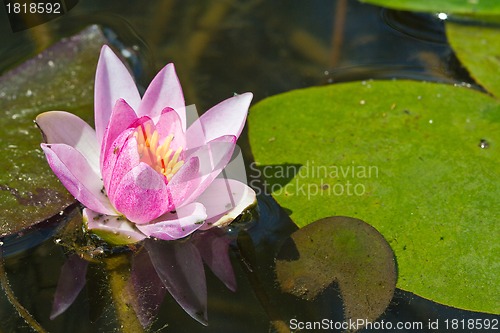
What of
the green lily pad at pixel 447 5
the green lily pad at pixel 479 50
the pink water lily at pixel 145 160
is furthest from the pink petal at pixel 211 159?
the green lily pad at pixel 447 5

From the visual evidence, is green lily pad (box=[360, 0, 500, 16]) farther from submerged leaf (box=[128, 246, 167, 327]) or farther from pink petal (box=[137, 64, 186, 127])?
submerged leaf (box=[128, 246, 167, 327])

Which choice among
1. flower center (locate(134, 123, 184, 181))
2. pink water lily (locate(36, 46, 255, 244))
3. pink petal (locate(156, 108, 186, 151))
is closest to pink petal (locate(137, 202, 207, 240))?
pink water lily (locate(36, 46, 255, 244))

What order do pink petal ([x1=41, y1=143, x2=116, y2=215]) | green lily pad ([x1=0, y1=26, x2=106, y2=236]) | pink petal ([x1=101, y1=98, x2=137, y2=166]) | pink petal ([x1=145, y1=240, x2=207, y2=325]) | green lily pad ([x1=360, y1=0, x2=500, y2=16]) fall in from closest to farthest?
pink petal ([x1=41, y1=143, x2=116, y2=215]) < pink petal ([x1=101, y1=98, x2=137, y2=166]) < pink petal ([x1=145, y1=240, x2=207, y2=325]) < green lily pad ([x1=0, y1=26, x2=106, y2=236]) < green lily pad ([x1=360, y1=0, x2=500, y2=16])

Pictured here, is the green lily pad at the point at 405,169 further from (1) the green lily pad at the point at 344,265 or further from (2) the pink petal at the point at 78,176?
(2) the pink petal at the point at 78,176

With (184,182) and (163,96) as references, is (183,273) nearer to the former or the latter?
(184,182)

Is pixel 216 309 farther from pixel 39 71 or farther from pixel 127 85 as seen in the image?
pixel 39 71

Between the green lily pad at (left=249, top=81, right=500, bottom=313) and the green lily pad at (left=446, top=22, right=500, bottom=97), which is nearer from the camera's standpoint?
the green lily pad at (left=249, top=81, right=500, bottom=313)

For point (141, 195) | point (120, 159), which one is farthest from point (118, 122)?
point (141, 195)
